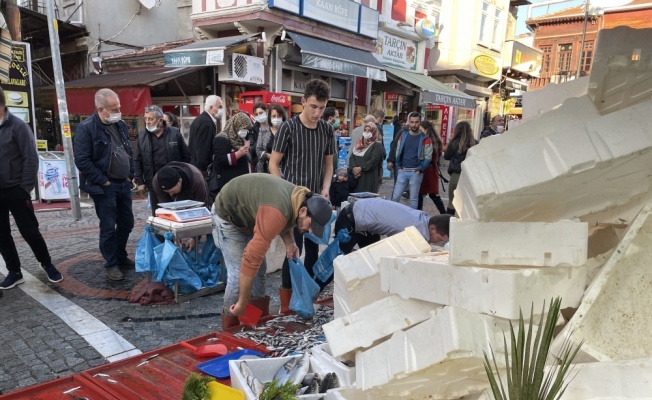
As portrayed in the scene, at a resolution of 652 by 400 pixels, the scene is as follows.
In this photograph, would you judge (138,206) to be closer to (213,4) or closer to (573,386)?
(213,4)

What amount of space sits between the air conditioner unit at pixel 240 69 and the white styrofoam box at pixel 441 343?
9840 millimetres

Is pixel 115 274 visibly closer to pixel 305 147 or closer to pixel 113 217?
pixel 113 217

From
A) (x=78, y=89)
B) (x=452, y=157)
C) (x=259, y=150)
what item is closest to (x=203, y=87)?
(x=78, y=89)

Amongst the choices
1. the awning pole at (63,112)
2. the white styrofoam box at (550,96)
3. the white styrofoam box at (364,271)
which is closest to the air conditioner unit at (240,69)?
the awning pole at (63,112)

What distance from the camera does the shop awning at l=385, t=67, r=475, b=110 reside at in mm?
15164

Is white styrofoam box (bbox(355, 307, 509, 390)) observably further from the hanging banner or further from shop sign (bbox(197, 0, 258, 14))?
shop sign (bbox(197, 0, 258, 14))

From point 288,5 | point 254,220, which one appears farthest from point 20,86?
point 254,220

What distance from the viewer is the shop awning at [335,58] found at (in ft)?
36.6

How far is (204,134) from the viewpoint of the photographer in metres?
5.23

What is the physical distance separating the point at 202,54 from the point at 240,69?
1.05 metres

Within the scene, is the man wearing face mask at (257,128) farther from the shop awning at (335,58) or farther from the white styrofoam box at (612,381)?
the shop awning at (335,58)

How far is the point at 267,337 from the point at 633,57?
2590mm

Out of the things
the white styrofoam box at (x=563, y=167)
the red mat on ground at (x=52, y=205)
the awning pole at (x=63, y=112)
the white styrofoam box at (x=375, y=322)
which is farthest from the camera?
the red mat on ground at (x=52, y=205)

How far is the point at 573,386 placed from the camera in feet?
5.07
